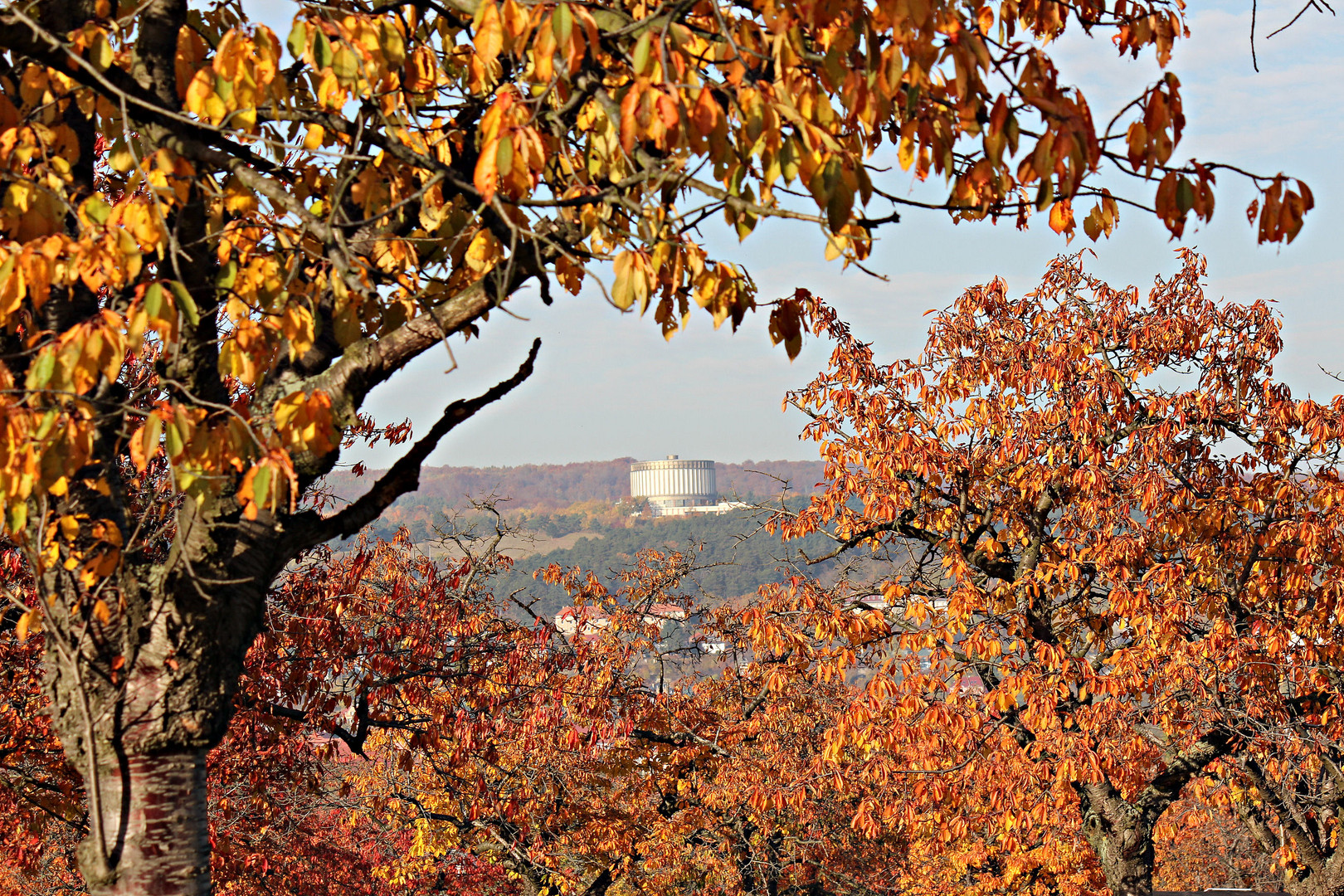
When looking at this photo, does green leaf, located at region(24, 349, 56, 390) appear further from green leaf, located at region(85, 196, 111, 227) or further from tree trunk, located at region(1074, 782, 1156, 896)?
tree trunk, located at region(1074, 782, 1156, 896)

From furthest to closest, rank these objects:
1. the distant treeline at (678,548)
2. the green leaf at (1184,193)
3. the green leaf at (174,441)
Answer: the distant treeline at (678,548) < the green leaf at (1184,193) < the green leaf at (174,441)

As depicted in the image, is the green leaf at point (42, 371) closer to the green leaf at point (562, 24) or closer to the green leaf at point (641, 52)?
the green leaf at point (562, 24)

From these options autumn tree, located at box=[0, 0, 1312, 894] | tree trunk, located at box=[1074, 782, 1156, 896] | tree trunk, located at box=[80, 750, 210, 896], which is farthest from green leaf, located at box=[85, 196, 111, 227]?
tree trunk, located at box=[1074, 782, 1156, 896]

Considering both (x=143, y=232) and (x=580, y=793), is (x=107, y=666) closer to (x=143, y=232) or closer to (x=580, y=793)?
(x=143, y=232)

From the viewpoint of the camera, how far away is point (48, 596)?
406 centimetres

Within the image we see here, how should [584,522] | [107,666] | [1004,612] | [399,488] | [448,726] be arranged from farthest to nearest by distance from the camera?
[584,522]
[1004,612]
[448,726]
[399,488]
[107,666]

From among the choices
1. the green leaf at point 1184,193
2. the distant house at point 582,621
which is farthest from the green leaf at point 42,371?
the distant house at point 582,621

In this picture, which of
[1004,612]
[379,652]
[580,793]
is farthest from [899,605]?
[580,793]

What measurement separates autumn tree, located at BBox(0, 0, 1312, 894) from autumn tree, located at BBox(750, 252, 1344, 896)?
8.19 metres

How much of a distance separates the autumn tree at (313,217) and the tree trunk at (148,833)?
0.01 m

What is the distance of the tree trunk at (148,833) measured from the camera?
387 cm

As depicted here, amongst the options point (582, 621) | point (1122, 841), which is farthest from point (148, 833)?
point (582, 621)

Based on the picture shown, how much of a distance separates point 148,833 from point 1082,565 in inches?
456

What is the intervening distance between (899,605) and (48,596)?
10.6 meters
